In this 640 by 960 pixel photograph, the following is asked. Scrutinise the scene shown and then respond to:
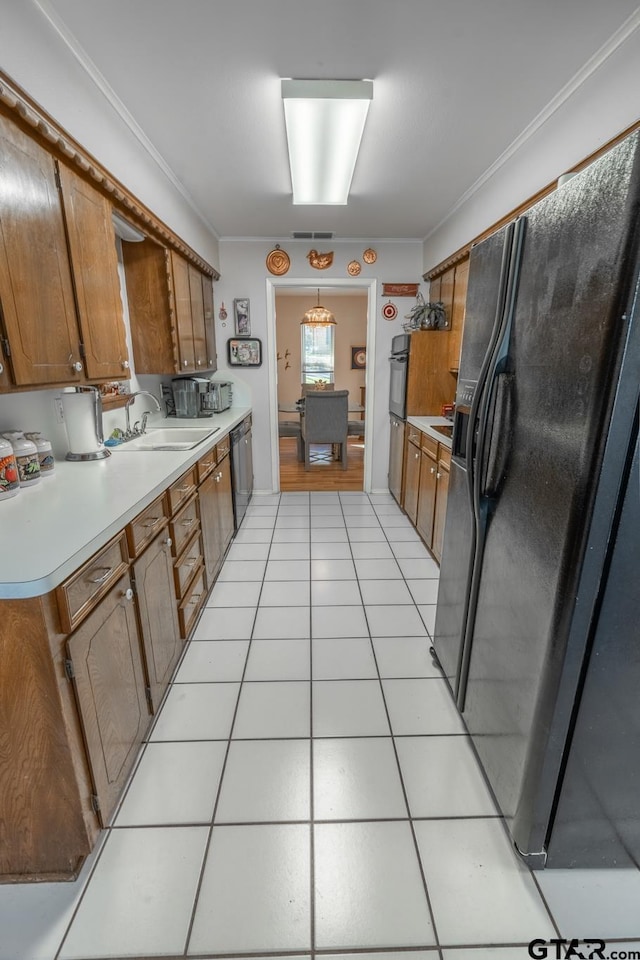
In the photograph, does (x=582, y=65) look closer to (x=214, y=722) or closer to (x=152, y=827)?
(x=214, y=722)

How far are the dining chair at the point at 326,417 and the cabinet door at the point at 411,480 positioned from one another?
5.19 feet

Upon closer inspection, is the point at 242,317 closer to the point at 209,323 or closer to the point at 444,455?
the point at 209,323

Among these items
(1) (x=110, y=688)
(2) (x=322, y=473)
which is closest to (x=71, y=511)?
(1) (x=110, y=688)

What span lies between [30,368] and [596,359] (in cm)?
161

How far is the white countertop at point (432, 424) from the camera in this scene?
275 centimetres

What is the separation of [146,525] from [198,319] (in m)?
2.41

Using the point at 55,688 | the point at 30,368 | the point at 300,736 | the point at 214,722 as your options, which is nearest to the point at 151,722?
the point at 214,722

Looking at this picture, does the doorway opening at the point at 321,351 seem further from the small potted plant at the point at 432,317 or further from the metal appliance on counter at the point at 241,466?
the small potted plant at the point at 432,317

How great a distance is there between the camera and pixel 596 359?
2.77ft

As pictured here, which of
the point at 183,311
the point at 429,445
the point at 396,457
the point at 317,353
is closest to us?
the point at 183,311

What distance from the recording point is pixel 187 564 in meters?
2.07

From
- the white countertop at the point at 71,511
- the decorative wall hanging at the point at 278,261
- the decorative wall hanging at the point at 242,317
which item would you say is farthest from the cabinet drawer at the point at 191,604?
the decorative wall hanging at the point at 278,261

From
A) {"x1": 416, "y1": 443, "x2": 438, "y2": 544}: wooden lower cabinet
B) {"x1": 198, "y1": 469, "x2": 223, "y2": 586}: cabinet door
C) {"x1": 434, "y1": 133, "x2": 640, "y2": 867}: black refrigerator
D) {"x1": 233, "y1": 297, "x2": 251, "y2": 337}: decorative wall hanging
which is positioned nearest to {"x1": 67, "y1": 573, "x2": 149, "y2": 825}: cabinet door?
{"x1": 198, "y1": 469, "x2": 223, "y2": 586}: cabinet door

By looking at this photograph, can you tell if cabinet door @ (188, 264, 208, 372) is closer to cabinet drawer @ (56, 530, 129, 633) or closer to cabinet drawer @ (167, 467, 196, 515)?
cabinet drawer @ (167, 467, 196, 515)
